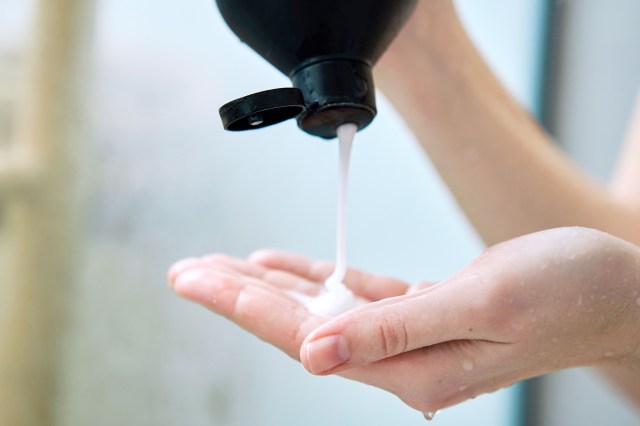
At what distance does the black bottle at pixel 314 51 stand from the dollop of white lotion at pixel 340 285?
0.15 ft

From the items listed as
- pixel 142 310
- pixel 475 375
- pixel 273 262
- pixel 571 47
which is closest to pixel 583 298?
pixel 475 375

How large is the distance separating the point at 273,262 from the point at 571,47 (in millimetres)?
738

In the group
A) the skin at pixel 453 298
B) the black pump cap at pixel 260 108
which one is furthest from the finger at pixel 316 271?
the black pump cap at pixel 260 108

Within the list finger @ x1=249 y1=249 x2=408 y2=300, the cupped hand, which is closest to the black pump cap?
the cupped hand

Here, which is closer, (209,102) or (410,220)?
(209,102)

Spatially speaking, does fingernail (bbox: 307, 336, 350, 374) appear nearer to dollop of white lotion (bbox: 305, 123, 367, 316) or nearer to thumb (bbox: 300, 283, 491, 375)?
thumb (bbox: 300, 283, 491, 375)

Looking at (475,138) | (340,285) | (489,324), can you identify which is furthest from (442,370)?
(475,138)

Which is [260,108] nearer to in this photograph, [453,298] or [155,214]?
[453,298]

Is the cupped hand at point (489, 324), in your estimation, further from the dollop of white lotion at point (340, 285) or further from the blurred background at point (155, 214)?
the blurred background at point (155, 214)

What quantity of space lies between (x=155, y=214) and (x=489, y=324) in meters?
0.45

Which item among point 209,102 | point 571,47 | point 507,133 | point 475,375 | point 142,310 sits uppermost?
point 571,47

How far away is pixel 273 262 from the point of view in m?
0.59

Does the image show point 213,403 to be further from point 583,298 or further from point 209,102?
point 583,298

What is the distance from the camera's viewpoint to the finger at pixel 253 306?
0.39 metres
